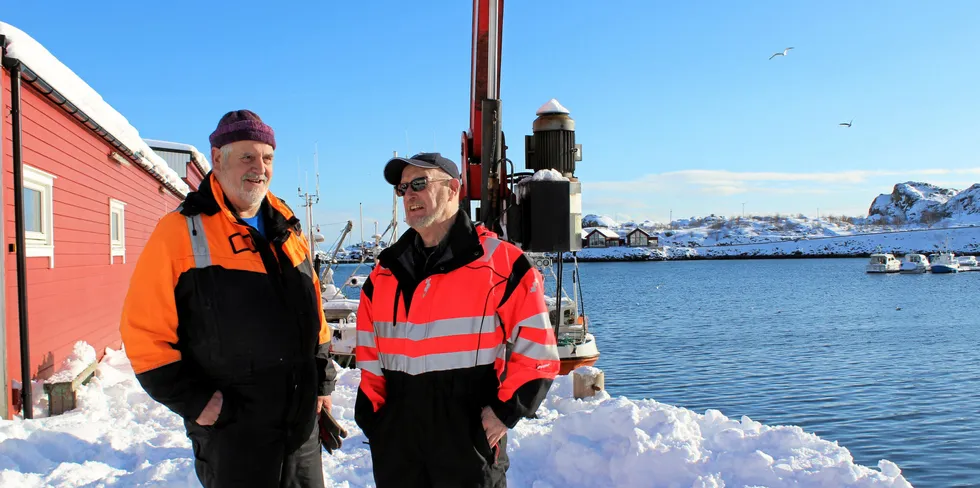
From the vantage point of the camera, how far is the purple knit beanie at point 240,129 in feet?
9.52

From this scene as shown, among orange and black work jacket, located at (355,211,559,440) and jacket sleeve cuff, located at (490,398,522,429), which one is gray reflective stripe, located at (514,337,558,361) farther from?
jacket sleeve cuff, located at (490,398,522,429)

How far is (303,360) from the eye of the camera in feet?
9.74

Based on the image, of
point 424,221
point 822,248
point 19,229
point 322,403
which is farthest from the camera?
point 822,248

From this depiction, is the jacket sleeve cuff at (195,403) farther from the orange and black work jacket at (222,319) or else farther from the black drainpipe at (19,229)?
the black drainpipe at (19,229)

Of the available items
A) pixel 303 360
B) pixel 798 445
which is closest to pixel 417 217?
pixel 303 360

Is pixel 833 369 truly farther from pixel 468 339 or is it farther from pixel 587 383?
pixel 468 339

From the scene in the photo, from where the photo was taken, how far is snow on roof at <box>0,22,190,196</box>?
20.1 feet

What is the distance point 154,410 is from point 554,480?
388 centimetres

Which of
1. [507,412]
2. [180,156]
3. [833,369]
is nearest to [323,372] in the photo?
[507,412]

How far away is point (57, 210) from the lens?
756 cm

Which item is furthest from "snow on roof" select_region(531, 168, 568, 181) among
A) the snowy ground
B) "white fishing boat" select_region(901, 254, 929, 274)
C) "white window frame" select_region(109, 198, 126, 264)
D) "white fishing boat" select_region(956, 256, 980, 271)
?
"white fishing boat" select_region(956, 256, 980, 271)

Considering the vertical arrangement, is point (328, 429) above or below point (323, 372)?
below

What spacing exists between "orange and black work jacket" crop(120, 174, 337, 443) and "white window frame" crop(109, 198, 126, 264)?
8295 millimetres

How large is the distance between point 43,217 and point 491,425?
248 inches
